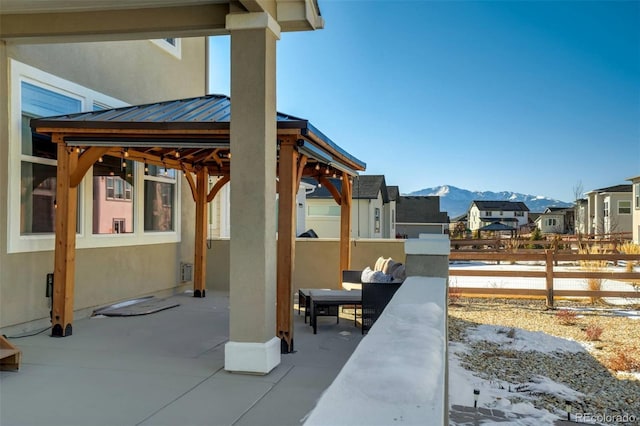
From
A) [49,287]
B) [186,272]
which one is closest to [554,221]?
[186,272]

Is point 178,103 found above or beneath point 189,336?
above

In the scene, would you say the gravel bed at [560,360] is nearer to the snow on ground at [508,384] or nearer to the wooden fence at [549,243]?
the snow on ground at [508,384]

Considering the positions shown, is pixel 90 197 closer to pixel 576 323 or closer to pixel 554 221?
pixel 576 323

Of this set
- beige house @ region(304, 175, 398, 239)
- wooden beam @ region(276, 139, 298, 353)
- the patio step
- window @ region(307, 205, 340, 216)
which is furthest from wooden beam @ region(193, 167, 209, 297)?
window @ region(307, 205, 340, 216)

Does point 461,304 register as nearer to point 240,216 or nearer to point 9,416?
point 240,216

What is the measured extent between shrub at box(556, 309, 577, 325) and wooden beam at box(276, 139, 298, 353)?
19.1ft

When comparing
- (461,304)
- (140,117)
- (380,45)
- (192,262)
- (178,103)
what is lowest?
(461,304)

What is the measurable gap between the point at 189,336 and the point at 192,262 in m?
4.28

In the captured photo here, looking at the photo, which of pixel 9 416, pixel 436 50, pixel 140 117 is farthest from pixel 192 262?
pixel 436 50

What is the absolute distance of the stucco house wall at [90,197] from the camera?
621 centimetres

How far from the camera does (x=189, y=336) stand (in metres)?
6.55

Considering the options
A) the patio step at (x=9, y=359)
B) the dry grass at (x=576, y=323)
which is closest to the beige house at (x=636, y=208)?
the dry grass at (x=576, y=323)

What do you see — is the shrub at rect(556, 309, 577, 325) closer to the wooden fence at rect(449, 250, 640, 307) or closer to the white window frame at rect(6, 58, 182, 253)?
the wooden fence at rect(449, 250, 640, 307)

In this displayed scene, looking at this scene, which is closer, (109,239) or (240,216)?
(240,216)
